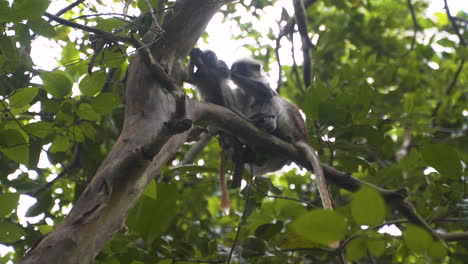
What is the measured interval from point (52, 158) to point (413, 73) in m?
5.37

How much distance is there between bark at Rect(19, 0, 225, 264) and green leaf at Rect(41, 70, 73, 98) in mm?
304

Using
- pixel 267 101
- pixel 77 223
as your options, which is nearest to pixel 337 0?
pixel 267 101

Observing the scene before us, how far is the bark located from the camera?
4.70 ft

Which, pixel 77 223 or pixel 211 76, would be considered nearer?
pixel 77 223

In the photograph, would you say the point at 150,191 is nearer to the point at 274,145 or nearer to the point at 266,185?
the point at 266,185

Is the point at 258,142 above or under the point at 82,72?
above

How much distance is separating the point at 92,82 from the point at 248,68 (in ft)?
9.29

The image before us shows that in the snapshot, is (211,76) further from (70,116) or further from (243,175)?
(70,116)

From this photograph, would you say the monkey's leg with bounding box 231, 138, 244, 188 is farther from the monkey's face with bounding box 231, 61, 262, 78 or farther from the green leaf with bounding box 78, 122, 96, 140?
the monkey's face with bounding box 231, 61, 262, 78

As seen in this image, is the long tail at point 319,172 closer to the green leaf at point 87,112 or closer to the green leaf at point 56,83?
the green leaf at point 87,112

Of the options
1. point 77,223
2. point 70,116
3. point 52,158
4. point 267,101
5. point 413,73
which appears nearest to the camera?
point 77,223

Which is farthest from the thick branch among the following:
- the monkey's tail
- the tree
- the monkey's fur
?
the monkey's tail

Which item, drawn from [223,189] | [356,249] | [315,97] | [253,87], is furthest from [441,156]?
[253,87]

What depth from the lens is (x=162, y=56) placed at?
236cm
